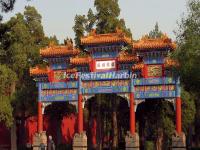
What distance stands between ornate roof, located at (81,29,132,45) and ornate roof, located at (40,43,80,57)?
118 cm

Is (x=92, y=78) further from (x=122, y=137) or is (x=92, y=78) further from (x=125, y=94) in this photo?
(x=122, y=137)

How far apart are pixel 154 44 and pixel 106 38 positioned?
2805 millimetres

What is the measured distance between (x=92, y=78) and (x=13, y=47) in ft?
19.6

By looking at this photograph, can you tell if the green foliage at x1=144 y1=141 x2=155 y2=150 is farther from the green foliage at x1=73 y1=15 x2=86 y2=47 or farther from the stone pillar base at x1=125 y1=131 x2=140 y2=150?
the green foliage at x1=73 y1=15 x2=86 y2=47

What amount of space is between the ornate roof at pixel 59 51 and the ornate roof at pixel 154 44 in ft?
12.7

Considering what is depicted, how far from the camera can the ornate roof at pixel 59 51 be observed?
102 feet

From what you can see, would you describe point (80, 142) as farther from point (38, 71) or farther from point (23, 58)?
point (23, 58)

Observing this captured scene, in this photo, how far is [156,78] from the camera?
94.7 ft

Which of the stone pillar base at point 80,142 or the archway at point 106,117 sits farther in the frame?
the archway at point 106,117

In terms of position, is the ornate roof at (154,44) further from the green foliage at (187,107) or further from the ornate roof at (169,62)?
the green foliage at (187,107)

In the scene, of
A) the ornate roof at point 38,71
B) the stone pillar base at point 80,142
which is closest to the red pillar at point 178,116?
the stone pillar base at point 80,142

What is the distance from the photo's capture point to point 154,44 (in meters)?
29.1

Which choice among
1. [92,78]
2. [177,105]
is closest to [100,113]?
[92,78]

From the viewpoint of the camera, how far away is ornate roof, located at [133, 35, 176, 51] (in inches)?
1140
